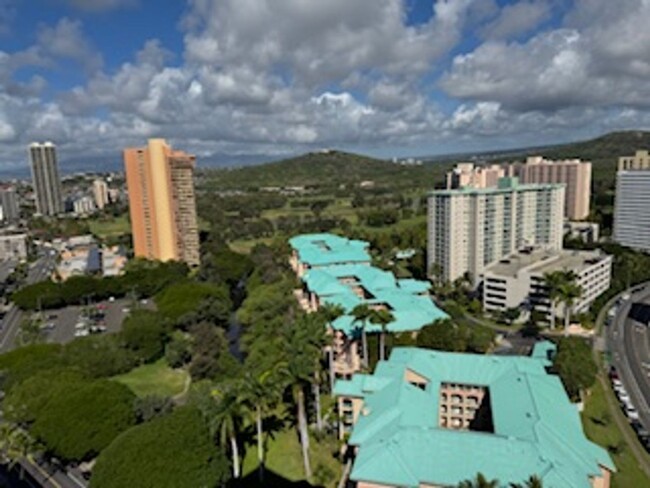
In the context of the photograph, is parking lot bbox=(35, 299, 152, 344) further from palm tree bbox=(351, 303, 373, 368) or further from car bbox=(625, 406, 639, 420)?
car bbox=(625, 406, 639, 420)

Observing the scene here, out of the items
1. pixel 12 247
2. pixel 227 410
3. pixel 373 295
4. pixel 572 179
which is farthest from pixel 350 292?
pixel 12 247

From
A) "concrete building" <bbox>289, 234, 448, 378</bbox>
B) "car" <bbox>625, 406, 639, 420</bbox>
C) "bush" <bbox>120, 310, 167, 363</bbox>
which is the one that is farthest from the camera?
"bush" <bbox>120, 310, 167, 363</bbox>

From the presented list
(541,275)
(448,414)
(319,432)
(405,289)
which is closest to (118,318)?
(405,289)

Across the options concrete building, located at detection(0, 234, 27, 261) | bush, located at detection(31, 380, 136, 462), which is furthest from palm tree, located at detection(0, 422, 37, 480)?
concrete building, located at detection(0, 234, 27, 261)

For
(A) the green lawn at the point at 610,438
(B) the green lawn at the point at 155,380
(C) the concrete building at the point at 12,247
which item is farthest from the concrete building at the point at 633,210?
(C) the concrete building at the point at 12,247

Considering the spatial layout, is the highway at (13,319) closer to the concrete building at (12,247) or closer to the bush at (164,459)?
the concrete building at (12,247)

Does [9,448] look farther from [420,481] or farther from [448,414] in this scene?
[448,414]
